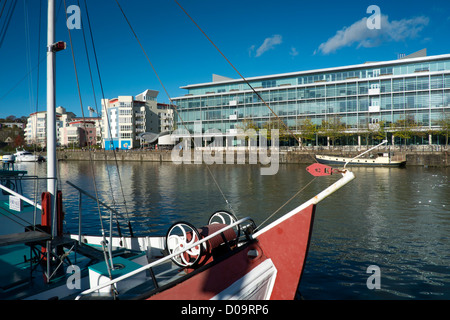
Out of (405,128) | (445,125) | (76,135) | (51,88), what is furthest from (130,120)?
(51,88)

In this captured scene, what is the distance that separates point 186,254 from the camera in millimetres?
6672

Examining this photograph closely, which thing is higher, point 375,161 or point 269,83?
point 269,83

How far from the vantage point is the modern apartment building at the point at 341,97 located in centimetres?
6950

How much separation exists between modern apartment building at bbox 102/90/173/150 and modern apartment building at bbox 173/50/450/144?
30.8 m

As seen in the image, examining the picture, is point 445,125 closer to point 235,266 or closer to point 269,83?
point 269,83

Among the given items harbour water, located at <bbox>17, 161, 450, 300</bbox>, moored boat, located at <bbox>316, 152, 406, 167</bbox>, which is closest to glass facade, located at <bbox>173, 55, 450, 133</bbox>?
moored boat, located at <bbox>316, 152, 406, 167</bbox>

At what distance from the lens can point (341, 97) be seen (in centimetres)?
7631

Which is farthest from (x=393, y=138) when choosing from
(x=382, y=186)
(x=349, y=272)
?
(x=349, y=272)

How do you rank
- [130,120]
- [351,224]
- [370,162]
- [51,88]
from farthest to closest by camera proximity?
1. [130,120]
2. [370,162]
3. [351,224]
4. [51,88]

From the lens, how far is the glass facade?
69.5 m

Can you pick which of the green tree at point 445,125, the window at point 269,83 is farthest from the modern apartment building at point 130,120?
the green tree at point 445,125

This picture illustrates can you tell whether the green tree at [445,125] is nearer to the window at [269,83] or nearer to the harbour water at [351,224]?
the window at [269,83]
